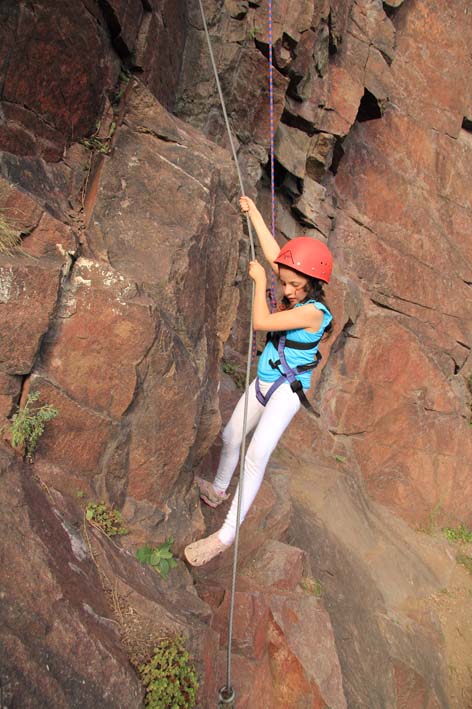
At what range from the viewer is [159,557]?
3.72 metres

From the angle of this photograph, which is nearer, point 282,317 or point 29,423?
point 29,423

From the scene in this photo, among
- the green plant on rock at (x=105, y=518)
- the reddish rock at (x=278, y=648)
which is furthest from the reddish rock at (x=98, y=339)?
the reddish rock at (x=278, y=648)

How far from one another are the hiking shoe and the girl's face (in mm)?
1858

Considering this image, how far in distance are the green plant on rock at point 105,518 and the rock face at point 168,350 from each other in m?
0.09

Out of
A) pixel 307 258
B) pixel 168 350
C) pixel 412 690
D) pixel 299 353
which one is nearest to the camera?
pixel 168 350

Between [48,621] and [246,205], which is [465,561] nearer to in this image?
[246,205]

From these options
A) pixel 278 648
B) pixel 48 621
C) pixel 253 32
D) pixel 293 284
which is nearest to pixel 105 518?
pixel 48 621

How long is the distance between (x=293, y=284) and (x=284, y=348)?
0.52 m

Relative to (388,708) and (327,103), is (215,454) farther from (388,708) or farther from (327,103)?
(327,103)

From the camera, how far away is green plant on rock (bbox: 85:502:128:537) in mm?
3410

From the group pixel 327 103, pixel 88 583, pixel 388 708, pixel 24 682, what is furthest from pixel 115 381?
pixel 327 103

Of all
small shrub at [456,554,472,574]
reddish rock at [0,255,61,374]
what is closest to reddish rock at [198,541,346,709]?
reddish rock at [0,255,61,374]

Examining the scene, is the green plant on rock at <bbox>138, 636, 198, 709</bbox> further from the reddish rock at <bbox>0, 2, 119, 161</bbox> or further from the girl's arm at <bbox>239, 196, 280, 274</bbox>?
the reddish rock at <bbox>0, 2, 119, 161</bbox>

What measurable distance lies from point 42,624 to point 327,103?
842cm
